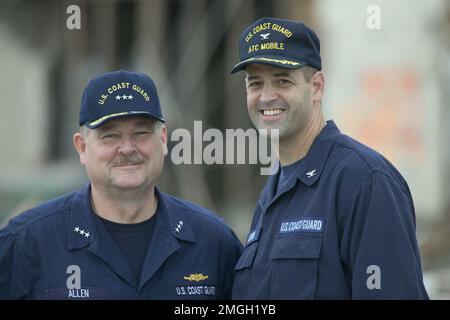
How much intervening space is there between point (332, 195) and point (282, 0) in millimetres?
5981

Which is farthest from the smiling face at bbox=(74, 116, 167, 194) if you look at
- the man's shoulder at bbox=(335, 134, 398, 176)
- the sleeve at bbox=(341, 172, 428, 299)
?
the sleeve at bbox=(341, 172, 428, 299)

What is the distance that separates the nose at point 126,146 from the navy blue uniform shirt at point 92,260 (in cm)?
27

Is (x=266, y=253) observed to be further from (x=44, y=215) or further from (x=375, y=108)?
(x=375, y=108)

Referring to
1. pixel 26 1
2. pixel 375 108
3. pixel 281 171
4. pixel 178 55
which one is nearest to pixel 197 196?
pixel 178 55

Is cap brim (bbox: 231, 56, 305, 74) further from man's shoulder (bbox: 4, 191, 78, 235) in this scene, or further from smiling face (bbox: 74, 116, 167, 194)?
man's shoulder (bbox: 4, 191, 78, 235)

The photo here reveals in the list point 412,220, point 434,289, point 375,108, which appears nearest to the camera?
point 412,220

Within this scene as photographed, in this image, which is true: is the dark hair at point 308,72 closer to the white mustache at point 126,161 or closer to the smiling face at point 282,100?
the smiling face at point 282,100

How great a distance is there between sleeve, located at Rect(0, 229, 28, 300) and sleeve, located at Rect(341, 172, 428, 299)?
3.84 ft

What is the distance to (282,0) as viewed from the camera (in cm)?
861

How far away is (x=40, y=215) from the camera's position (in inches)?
126

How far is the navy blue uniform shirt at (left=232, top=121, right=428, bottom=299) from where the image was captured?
2.75 meters

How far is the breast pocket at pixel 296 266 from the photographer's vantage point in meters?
2.86

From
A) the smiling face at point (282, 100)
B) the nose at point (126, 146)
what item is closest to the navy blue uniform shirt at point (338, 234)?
the smiling face at point (282, 100)

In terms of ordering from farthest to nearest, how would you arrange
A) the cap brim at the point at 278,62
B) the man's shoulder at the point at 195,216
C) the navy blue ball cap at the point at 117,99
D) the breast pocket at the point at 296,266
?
the man's shoulder at the point at 195,216 < the navy blue ball cap at the point at 117,99 < the cap brim at the point at 278,62 < the breast pocket at the point at 296,266
